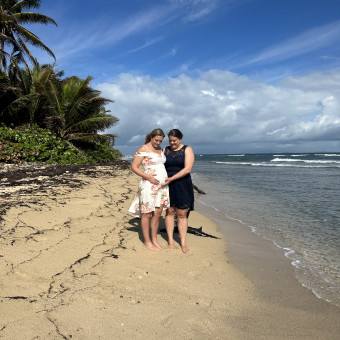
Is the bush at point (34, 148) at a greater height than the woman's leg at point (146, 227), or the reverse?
the bush at point (34, 148)

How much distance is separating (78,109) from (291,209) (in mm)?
13645

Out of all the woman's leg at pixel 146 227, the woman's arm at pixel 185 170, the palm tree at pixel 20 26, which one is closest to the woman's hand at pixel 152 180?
the woman's arm at pixel 185 170

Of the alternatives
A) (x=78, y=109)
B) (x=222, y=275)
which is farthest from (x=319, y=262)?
(x=78, y=109)

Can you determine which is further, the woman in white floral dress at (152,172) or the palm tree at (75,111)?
the palm tree at (75,111)

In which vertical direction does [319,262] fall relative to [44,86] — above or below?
below

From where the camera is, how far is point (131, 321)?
92.9 inches

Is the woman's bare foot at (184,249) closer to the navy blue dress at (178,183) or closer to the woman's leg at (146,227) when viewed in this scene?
the woman's leg at (146,227)

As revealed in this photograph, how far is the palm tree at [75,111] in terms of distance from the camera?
51.3 ft

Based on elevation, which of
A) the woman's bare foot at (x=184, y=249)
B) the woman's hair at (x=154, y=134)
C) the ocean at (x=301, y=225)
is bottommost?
the ocean at (x=301, y=225)

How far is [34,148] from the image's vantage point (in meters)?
12.5

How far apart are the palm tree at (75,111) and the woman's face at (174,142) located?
1342 centimetres

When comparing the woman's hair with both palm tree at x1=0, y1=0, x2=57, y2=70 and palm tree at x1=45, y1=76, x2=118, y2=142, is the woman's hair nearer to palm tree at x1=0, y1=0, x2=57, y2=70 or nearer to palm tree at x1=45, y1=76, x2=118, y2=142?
palm tree at x1=45, y1=76, x2=118, y2=142

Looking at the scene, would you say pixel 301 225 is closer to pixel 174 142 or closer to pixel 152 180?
pixel 174 142

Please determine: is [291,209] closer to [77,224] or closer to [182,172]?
[182,172]
